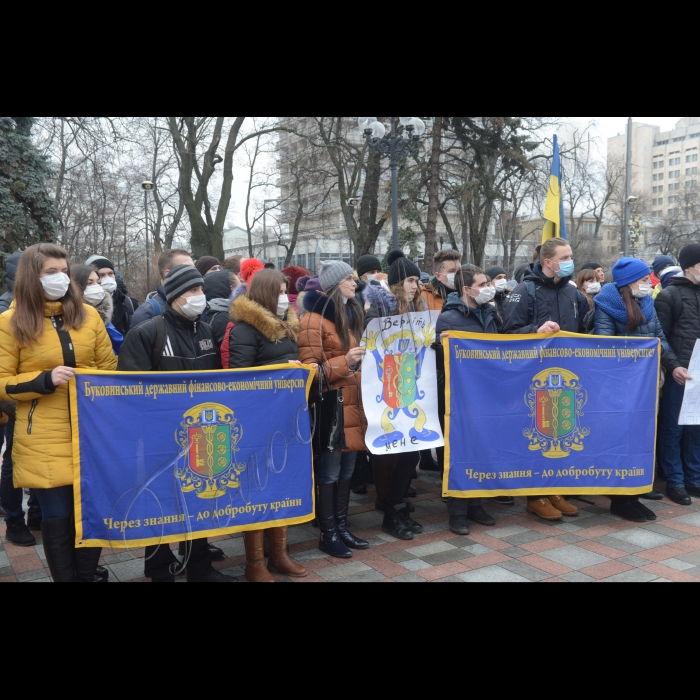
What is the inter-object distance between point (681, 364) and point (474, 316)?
6.62 ft

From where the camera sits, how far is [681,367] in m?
5.74

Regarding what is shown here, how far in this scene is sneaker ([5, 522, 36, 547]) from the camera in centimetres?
488

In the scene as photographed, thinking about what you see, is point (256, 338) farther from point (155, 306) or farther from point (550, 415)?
point (550, 415)

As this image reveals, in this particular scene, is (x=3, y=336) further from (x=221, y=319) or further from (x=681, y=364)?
(x=681, y=364)

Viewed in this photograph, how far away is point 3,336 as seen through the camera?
350 centimetres

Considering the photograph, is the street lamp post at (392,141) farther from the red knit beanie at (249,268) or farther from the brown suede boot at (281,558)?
the brown suede boot at (281,558)

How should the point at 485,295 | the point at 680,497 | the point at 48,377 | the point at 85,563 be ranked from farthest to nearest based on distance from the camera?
the point at 680,497
the point at 485,295
the point at 85,563
the point at 48,377

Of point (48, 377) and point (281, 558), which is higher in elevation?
point (48, 377)

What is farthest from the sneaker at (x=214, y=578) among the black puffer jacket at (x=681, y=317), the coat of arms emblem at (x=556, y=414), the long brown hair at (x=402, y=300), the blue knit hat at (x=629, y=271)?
the black puffer jacket at (x=681, y=317)

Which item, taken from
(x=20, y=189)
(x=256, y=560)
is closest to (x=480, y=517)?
(x=256, y=560)

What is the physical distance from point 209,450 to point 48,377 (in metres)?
0.98

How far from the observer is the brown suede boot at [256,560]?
4.16 metres

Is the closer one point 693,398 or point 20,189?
point 693,398

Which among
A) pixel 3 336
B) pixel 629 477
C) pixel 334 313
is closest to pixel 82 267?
pixel 3 336
